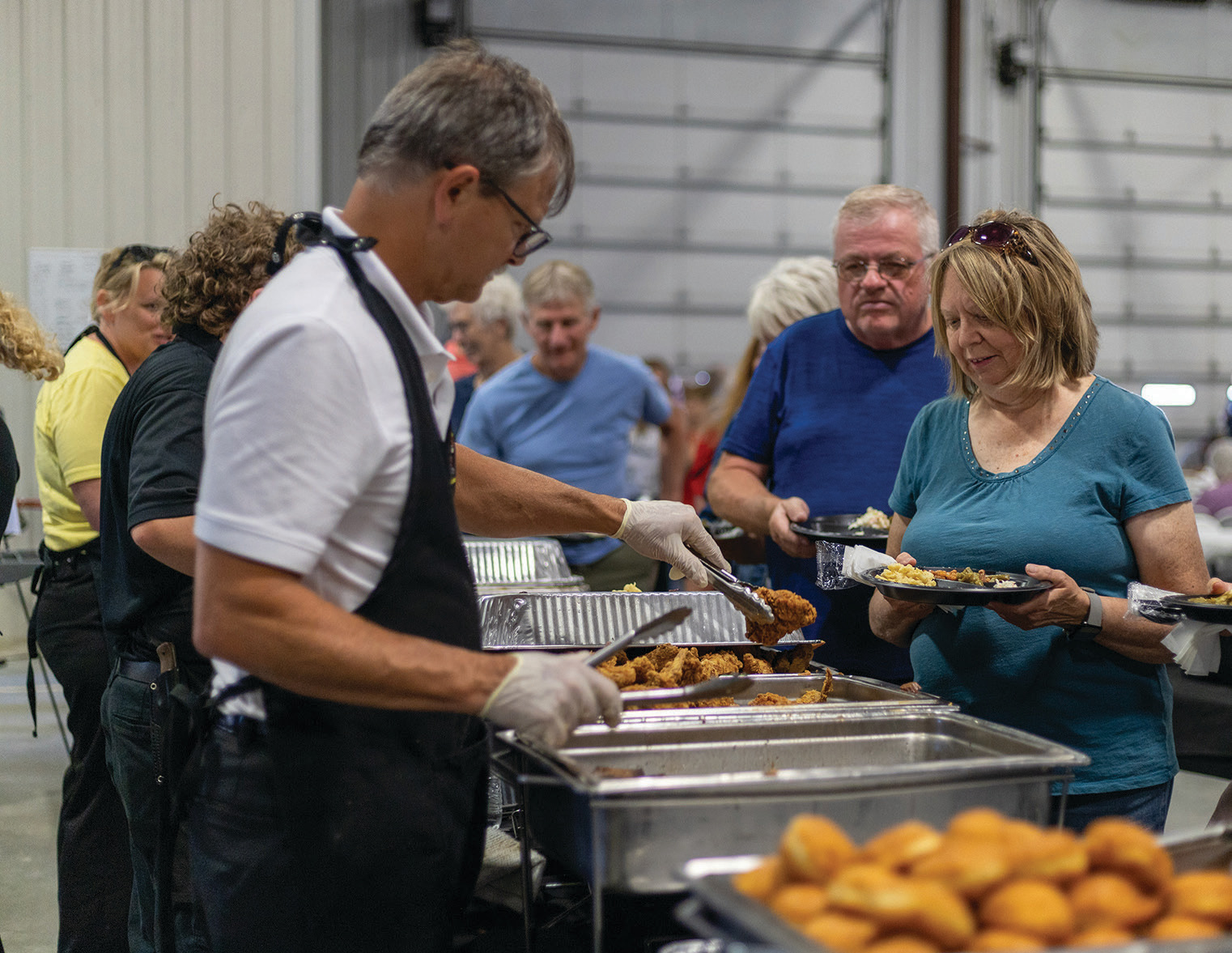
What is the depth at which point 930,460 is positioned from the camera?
1989mm

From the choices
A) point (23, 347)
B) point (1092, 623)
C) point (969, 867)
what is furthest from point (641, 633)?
point (23, 347)

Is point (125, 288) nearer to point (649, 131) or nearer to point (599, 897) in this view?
point (599, 897)

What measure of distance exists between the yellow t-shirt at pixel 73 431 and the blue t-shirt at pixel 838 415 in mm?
1613

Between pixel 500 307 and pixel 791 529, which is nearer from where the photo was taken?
pixel 791 529

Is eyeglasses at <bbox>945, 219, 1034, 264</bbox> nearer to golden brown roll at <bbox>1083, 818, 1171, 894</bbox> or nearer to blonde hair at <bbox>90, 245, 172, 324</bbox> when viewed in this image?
golden brown roll at <bbox>1083, 818, 1171, 894</bbox>

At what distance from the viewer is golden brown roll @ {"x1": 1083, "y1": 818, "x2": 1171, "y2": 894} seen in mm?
907

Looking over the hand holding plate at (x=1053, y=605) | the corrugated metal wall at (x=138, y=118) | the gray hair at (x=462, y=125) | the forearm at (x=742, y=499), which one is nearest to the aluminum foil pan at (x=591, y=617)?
the forearm at (x=742, y=499)

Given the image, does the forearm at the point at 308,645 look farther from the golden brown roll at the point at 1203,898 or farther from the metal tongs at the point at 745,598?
the metal tongs at the point at 745,598

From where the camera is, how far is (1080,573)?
5.70ft

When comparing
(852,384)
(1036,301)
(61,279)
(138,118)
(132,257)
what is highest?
(138,118)

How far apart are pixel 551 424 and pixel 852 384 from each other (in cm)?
162

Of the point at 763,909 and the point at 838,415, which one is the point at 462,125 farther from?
the point at 838,415

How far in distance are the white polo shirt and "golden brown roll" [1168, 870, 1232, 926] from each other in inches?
30.5

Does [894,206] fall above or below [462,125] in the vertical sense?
above
